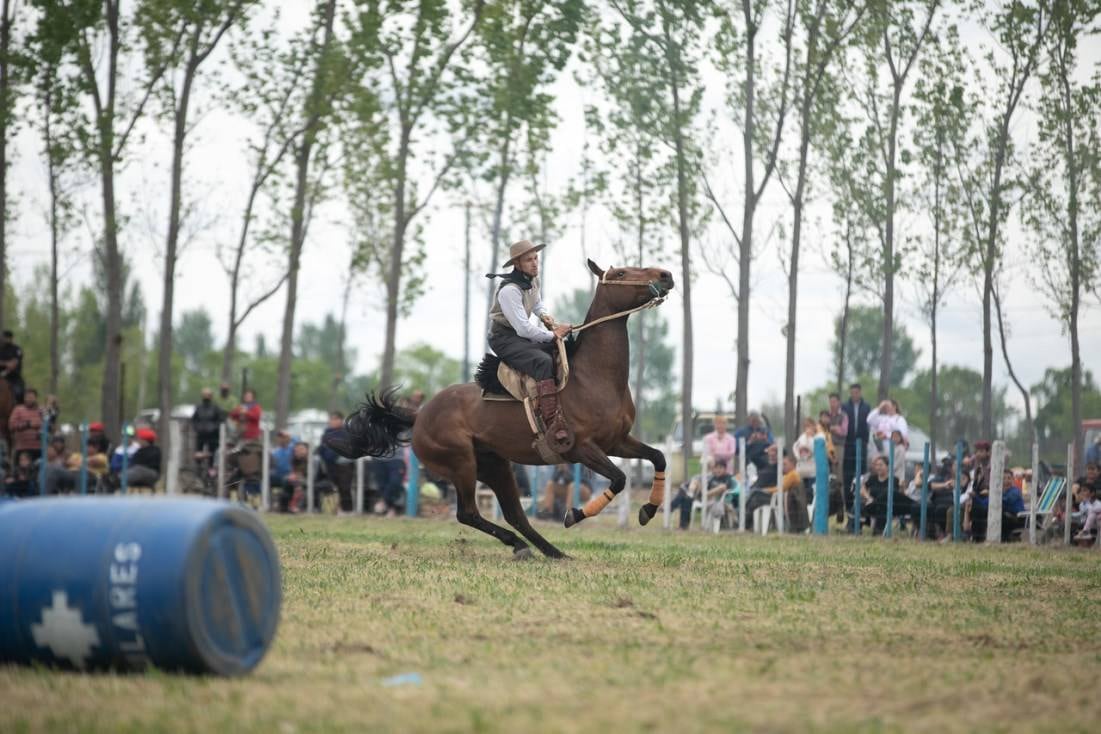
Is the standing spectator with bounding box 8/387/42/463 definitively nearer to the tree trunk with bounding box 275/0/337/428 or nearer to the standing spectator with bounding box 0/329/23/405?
the standing spectator with bounding box 0/329/23/405

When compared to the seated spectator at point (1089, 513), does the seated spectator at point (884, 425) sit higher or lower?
higher

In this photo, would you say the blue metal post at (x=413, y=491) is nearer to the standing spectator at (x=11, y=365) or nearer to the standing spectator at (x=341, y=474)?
the standing spectator at (x=341, y=474)

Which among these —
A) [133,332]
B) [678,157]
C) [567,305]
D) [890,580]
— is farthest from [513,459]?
[567,305]

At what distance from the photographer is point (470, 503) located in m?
14.1

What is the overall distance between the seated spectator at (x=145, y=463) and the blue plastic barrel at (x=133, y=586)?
2068 cm

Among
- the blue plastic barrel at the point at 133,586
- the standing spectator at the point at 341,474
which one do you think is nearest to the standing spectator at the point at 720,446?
the standing spectator at the point at 341,474

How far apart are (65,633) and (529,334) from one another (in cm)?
718

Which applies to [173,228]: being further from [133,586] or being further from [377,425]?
[133,586]

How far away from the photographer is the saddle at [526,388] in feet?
43.3

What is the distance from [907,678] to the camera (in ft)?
22.5

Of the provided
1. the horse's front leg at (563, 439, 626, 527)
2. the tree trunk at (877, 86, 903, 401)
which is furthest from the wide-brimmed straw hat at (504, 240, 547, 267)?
the tree trunk at (877, 86, 903, 401)

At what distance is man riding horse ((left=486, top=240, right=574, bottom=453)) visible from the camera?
517 inches

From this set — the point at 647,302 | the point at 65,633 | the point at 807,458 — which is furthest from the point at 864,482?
the point at 65,633

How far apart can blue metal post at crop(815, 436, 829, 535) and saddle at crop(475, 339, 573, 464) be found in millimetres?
8377
